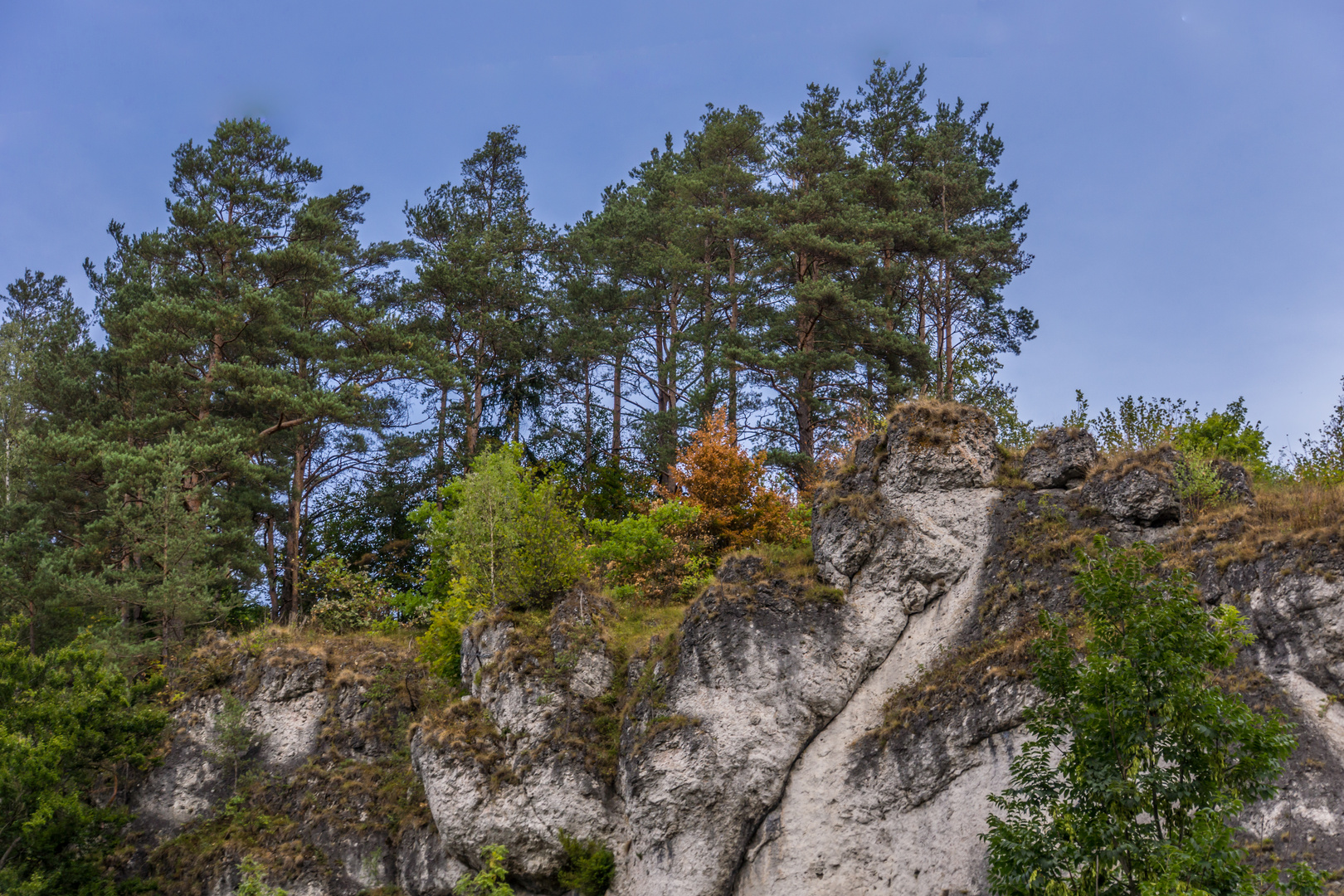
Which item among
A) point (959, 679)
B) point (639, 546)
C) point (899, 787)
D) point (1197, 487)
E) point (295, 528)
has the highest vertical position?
point (295, 528)

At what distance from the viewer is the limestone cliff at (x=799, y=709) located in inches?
597

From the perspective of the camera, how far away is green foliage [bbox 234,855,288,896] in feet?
59.6

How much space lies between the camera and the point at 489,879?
53.6ft

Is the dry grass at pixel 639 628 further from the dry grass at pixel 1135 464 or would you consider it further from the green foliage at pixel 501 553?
the dry grass at pixel 1135 464

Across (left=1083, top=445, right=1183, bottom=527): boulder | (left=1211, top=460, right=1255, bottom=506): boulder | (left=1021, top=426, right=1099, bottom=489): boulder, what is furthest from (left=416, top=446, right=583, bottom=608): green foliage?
(left=1211, top=460, right=1255, bottom=506): boulder

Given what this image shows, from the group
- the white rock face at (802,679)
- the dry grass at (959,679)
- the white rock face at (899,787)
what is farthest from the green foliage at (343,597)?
the dry grass at (959,679)

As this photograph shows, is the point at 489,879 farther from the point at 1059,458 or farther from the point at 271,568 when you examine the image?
the point at 271,568

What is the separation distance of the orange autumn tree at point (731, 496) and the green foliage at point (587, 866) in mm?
8909

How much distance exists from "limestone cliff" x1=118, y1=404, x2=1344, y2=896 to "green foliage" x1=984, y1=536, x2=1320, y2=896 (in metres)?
4.20

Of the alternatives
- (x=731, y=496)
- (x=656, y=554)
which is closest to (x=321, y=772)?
(x=656, y=554)

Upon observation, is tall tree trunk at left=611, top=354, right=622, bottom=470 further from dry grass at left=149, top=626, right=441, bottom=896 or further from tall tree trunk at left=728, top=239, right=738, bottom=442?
dry grass at left=149, top=626, right=441, bottom=896

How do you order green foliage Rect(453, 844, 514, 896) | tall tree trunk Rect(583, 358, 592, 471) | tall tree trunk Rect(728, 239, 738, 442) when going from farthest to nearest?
tall tree trunk Rect(583, 358, 592, 471) → tall tree trunk Rect(728, 239, 738, 442) → green foliage Rect(453, 844, 514, 896)

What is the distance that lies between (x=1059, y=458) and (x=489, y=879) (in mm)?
12877

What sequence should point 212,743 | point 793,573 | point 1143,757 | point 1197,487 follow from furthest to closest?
point 212,743
point 793,573
point 1197,487
point 1143,757
